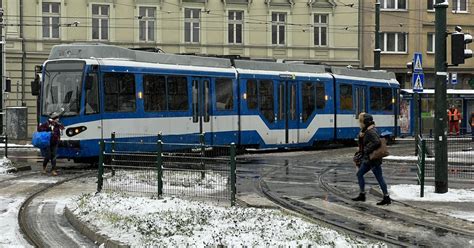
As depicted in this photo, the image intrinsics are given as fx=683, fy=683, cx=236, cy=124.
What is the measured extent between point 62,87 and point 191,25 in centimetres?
2520

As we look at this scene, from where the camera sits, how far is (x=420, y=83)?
67.1ft

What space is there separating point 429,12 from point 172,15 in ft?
61.7

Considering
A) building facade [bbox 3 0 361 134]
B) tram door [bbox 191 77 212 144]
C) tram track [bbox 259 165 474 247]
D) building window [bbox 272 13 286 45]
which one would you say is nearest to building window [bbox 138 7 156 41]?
building facade [bbox 3 0 361 134]

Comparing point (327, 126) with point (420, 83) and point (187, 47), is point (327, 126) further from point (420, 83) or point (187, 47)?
point (187, 47)

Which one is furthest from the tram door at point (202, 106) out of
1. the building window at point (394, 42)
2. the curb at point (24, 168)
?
the building window at point (394, 42)

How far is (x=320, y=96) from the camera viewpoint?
28078 mm

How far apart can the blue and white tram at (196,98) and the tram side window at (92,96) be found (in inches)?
1.1

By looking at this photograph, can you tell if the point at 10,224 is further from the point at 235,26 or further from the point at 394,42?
the point at 394,42

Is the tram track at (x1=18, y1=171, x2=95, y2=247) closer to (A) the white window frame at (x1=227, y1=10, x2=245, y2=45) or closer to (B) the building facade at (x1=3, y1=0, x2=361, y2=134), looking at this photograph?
(B) the building facade at (x1=3, y1=0, x2=361, y2=134)

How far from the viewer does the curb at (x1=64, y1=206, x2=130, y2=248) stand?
8614 mm

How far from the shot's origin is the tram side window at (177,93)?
21.4 m

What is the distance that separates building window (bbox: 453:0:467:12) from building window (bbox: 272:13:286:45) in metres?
13.3

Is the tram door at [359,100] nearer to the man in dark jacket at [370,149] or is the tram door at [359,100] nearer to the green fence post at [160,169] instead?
the man in dark jacket at [370,149]

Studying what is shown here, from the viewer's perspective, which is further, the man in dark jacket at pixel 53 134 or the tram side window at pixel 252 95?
the tram side window at pixel 252 95
